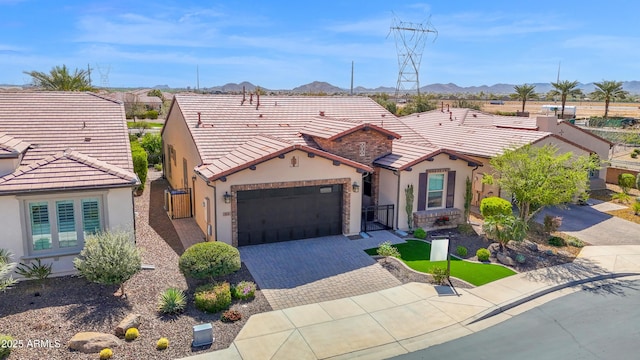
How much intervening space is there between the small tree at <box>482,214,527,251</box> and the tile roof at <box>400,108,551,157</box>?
5.31 metres

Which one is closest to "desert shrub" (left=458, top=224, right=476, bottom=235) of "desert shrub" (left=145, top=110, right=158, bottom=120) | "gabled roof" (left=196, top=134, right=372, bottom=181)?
"gabled roof" (left=196, top=134, right=372, bottom=181)

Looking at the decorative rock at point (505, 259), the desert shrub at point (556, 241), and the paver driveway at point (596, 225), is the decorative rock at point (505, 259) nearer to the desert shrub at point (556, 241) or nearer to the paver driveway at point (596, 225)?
the desert shrub at point (556, 241)

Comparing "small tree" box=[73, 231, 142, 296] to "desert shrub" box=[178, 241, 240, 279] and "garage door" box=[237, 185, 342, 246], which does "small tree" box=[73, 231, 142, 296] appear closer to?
"desert shrub" box=[178, 241, 240, 279]

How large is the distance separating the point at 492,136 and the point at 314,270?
16973mm

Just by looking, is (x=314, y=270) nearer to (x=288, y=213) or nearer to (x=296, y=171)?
(x=288, y=213)

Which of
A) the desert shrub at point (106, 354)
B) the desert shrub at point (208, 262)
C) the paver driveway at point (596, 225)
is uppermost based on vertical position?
the desert shrub at point (208, 262)

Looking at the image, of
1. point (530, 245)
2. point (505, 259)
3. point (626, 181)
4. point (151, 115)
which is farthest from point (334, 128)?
point (151, 115)

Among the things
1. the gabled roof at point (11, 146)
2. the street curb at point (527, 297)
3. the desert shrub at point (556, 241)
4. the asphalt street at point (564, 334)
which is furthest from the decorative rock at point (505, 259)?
the gabled roof at point (11, 146)

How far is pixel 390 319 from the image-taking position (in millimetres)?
12797

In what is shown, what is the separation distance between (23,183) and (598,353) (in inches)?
657

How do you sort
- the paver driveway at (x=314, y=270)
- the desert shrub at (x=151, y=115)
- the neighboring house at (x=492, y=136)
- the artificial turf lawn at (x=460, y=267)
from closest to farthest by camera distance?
the paver driveway at (x=314, y=270), the artificial turf lawn at (x=460, y=267), the neighboring house at (x=492, y=136), the desert shrub at (x=151, y=115)

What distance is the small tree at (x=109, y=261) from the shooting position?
498 inches

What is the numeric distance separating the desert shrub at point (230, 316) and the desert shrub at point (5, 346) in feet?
15.7

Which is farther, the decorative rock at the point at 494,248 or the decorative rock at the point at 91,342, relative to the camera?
the decorative rock at the point at 494,248
